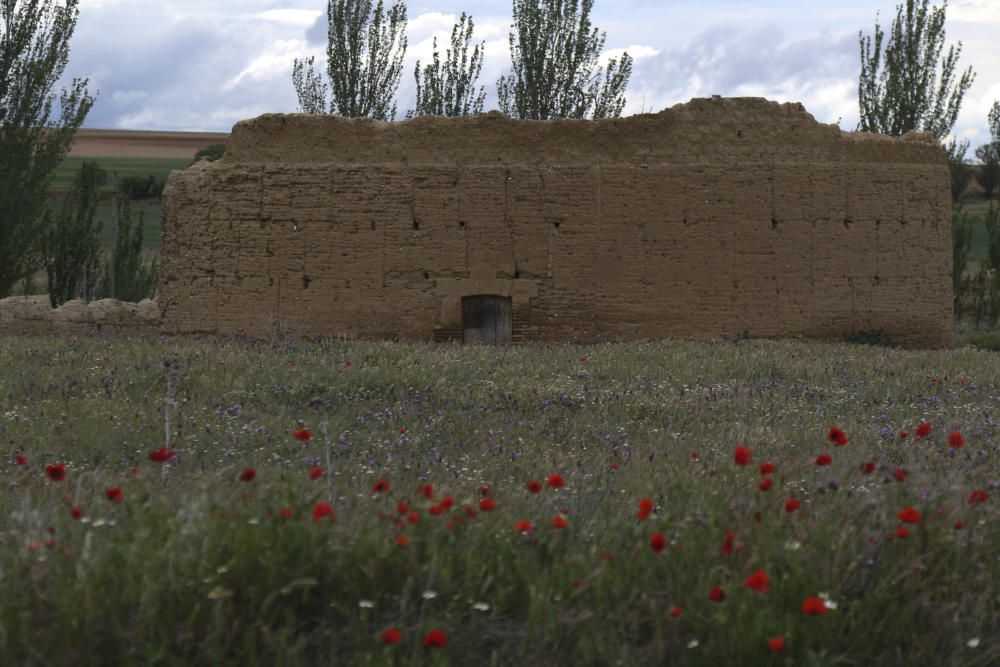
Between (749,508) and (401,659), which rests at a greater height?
(749,508)

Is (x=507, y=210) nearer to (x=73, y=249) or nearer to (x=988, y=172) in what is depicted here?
(x=73, y=249)

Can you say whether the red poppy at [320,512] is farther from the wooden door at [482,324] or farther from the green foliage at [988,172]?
the green foliage at [988,172]

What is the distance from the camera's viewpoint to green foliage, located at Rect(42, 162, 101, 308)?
20984mm

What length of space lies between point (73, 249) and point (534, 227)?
11927 mm

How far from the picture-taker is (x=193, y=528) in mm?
3246

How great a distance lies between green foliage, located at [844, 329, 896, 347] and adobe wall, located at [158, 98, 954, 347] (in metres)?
0.11

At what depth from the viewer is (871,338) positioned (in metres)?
13.6

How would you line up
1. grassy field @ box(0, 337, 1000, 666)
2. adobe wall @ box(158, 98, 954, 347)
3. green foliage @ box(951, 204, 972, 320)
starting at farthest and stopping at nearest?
1. green foliage @ box(951, 204, 972, 320)
2. adobe wall @ box(158, 98, 954, 347)
3. grassy field @ box(0, 337, 1000, 666)

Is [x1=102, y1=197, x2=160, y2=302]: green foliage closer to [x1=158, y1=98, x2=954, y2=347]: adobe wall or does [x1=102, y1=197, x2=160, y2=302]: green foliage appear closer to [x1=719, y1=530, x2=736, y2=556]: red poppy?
[x1=158, y1=98, x2=954, y2=347]: adobe wall

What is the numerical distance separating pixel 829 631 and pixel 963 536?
80 centimetres

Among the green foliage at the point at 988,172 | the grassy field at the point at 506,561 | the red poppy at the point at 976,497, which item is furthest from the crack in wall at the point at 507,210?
the green foliage at the point at 988,172

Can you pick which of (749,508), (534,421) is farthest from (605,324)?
(749,508)

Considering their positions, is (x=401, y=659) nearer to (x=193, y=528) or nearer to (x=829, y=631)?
(x=193, y=528)

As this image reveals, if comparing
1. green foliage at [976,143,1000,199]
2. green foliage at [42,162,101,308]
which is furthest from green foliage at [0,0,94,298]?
green foliage at [976,143,1000,199]
